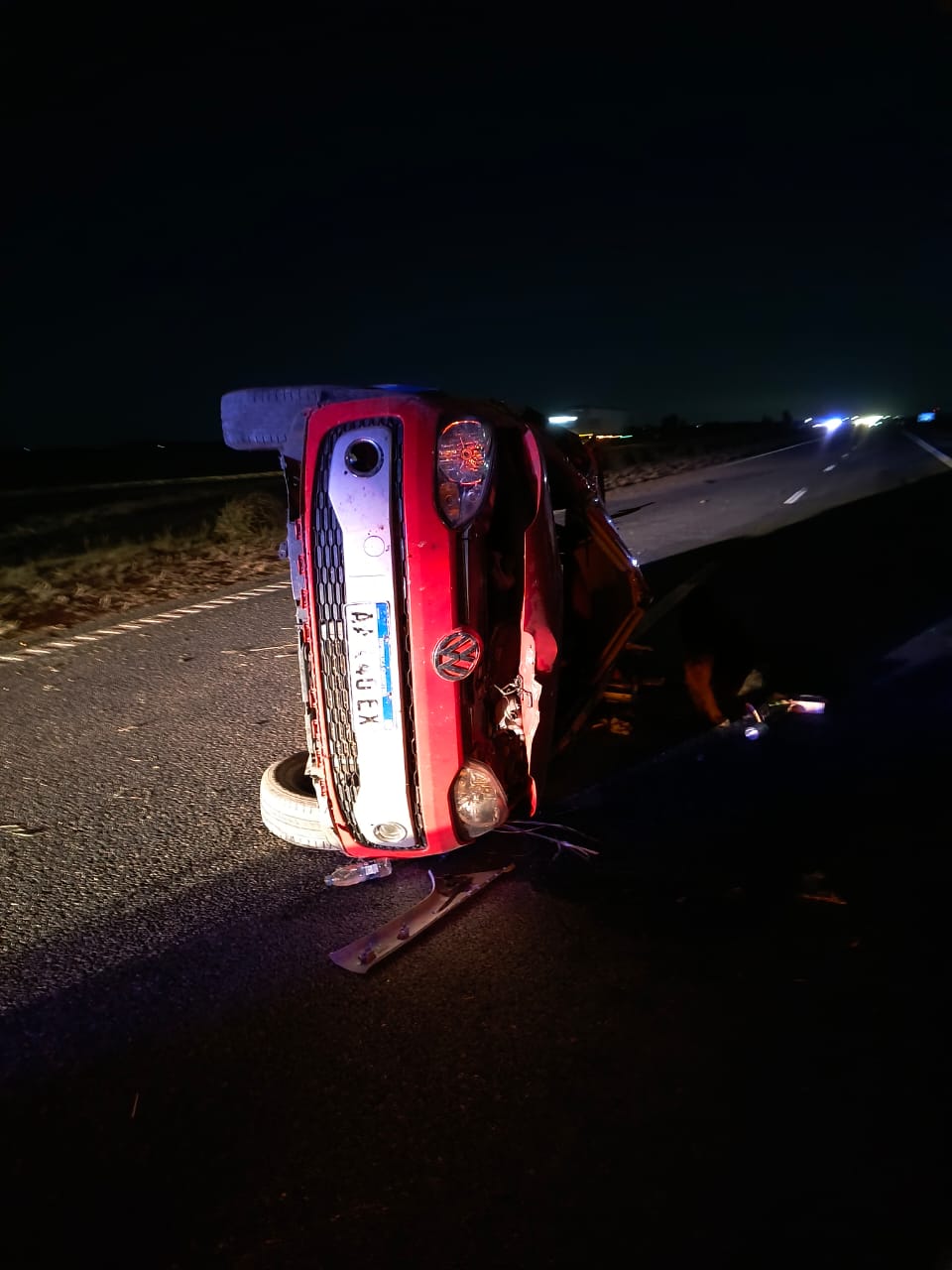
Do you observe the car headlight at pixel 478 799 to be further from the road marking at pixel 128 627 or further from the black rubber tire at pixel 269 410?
the road marking at pixel 128 627

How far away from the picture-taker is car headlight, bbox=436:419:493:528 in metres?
2.80

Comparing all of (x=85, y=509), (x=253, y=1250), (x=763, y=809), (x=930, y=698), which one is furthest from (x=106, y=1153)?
(x=85, y=509)

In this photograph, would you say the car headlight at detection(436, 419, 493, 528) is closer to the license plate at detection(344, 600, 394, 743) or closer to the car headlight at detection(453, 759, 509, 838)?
the license plate at detection(344, 600, 394, 743)

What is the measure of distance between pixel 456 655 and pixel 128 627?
5857 mm

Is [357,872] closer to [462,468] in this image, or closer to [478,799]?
[478,799]

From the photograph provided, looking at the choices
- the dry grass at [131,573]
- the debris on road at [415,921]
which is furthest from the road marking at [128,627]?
the debris on road at [415,921]

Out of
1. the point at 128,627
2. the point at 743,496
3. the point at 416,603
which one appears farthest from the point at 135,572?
the point at 743,496

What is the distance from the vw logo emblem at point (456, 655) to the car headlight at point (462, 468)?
14.5 inches

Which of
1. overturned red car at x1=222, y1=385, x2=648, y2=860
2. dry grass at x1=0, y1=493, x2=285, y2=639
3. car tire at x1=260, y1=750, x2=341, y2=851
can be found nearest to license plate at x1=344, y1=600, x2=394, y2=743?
overturned red car at x1=222, y1=385, x2=648, y2=860

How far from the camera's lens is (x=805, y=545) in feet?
35.4

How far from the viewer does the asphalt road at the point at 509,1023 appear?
193 centimetres

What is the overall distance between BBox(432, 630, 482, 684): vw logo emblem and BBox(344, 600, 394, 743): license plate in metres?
0.16

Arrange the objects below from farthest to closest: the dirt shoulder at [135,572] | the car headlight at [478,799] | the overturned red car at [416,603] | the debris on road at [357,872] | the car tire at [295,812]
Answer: the dirt shoulder at [135,572] < the car tire at [295,812] < the debris on road at [357,872] < the car headlight at [478,799] < the overturned red car at [416,603]

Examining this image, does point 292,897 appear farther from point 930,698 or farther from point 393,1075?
point 930,698
